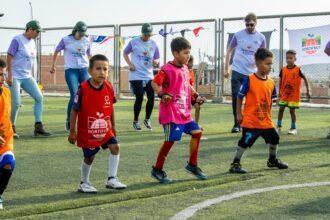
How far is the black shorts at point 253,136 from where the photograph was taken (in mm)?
7210

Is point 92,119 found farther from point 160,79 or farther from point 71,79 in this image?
point 71,79

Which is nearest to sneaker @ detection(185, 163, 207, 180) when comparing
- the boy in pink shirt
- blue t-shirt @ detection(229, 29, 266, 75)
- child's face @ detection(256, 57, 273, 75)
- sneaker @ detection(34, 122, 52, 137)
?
the boy in pink shirt

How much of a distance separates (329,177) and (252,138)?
1.07 m

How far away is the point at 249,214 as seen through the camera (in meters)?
4.89

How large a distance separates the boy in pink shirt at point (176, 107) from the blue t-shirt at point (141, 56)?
199 inches

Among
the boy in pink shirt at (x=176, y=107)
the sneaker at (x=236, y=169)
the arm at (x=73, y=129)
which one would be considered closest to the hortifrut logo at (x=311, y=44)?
the sneaker at (x=236, y=169)

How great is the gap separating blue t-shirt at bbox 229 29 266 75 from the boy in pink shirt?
4.79 metres

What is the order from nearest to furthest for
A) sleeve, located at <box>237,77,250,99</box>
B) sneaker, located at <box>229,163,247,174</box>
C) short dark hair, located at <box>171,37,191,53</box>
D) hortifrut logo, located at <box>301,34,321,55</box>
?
1. short dark hair, located at <box>171,37,191,53</box>
2. sneaker, located at <box>229,163,247,174</box>
3. sleeve, located at <box>237,77,250,99</box>
4. hortifrut logo, located at <box>301,34,321,55</box>

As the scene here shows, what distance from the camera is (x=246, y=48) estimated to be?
11.4 m

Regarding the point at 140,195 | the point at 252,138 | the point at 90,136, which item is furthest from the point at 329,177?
the point at 90,136

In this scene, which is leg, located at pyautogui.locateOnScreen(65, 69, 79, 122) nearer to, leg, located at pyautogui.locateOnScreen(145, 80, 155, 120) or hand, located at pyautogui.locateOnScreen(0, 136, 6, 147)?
leg, located at pyautogui.locateOnScreen(145, 80, 155, 120)

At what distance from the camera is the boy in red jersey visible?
5.97 meters

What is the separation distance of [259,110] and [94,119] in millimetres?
2230

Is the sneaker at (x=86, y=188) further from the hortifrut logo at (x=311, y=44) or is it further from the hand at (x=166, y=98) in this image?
the hortifrut logo at (x=311, y=44)
